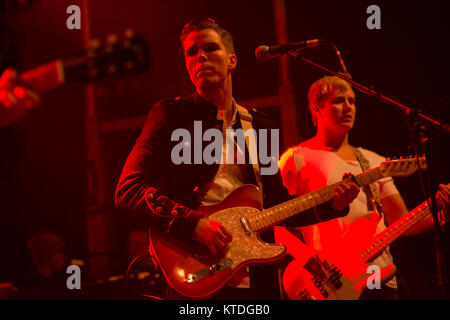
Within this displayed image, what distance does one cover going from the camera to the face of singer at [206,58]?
2666 millimetres

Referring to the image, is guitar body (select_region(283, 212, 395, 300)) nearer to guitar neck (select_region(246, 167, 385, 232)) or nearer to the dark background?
guitar neck (select_region(246, 167, 385, 232))

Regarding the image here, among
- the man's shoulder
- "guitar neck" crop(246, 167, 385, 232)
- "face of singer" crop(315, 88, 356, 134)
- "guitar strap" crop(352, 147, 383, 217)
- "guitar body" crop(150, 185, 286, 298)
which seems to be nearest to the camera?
"guitar body" crop(150, 185, 286, 298)

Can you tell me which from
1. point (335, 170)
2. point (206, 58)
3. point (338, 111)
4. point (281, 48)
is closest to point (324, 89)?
point (338, 111)

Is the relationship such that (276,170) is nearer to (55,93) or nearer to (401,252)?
(401,252)

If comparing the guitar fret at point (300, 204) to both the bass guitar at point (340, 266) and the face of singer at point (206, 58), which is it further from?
the face of singer at point (206, 58)

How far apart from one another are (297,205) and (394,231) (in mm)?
682

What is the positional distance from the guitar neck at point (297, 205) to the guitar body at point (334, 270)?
0.27m

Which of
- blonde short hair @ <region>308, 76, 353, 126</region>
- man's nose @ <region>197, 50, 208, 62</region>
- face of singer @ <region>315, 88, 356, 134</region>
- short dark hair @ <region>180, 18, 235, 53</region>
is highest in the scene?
short dark hair @ <region>180, 18, 235, 53</region>

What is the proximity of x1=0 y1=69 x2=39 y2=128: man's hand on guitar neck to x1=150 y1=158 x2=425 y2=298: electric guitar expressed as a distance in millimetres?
1015

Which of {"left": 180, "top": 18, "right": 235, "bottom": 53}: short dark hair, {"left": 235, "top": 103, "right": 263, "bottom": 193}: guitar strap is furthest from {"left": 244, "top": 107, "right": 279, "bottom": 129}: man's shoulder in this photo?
{"left": 180, "top": 18, "right": 235, "bottom": 53}: short dark hair

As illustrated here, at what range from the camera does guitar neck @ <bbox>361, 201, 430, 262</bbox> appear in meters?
2.81

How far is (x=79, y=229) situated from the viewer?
4.56 meters
